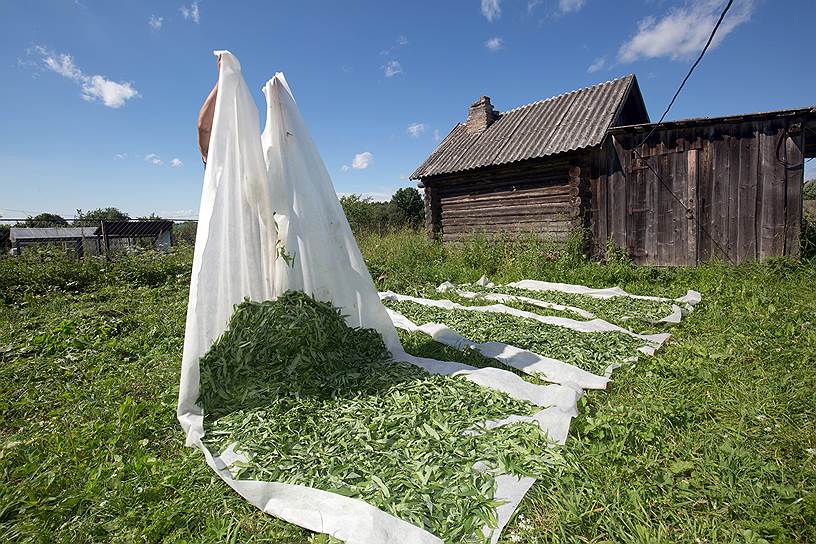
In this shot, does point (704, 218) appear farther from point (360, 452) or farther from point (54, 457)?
point (54, 457)

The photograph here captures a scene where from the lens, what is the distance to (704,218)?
6.66 metres

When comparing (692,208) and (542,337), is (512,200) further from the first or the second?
(542,337)

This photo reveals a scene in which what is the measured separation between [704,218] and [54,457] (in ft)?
27.9

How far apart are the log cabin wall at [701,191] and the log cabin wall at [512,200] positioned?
440mm

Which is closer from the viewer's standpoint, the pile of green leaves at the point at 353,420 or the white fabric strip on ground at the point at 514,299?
the pile of green leaves at the point at 353,420

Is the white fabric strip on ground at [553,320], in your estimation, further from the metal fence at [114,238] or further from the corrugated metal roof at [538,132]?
the metal fence at [114,238]

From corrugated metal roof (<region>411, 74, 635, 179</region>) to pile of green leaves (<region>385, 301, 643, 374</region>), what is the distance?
188 inches

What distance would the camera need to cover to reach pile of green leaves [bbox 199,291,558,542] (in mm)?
1667

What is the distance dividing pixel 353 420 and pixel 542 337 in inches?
88.9

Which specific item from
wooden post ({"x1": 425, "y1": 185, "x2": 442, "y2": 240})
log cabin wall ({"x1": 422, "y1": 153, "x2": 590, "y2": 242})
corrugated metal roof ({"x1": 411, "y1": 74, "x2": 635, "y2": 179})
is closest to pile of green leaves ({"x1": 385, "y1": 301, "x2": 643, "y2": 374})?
log cabin wall ({"x1": 422, "y1": 153, "x2": 590, "y2": 242})

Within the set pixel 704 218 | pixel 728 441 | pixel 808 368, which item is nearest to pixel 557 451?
pixel 728 441

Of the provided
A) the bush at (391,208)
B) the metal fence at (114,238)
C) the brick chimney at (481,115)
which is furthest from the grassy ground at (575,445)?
the bush at (391,208)

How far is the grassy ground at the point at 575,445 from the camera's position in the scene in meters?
1.52

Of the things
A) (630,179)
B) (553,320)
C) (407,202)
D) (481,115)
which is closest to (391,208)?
(407,202)
